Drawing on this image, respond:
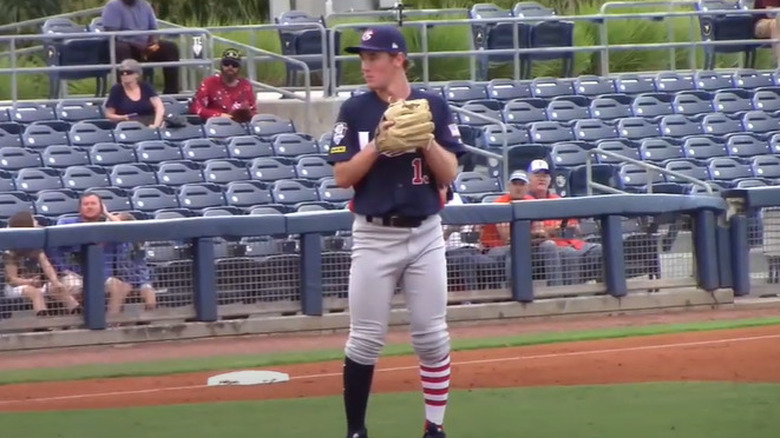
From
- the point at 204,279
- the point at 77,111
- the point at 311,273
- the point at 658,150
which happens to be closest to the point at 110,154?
the point at 77,111

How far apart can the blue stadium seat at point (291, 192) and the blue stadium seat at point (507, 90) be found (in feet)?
13.1

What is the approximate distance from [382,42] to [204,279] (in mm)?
5419

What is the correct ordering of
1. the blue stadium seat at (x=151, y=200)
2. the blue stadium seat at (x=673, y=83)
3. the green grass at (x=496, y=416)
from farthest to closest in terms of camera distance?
the blue stadium seat at (x=673, y=83)
the blue stadium seat at (x=151, y=200)
the green grass at (x=496, y=416)

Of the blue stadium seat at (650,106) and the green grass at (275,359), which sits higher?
the blue stadium seat at (650,106)

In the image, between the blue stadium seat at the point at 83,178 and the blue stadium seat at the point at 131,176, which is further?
the blue stadium seat at the point at 131,176

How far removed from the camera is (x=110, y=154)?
581 inches

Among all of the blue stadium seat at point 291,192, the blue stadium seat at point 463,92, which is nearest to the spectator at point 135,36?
the blue stadium seat at point 463,92

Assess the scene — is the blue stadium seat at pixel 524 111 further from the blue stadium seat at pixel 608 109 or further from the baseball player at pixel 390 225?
the baseball player at pixel 390 225

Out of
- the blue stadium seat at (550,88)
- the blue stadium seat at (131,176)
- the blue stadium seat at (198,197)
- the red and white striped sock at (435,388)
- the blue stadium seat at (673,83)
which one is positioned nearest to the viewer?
the red and white striped sock at (435,388)

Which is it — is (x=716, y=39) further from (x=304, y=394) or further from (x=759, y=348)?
(x=304, y=394)

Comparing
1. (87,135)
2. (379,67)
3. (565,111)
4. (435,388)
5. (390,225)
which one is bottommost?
(435,388)

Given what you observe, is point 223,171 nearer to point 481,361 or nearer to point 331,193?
point 331,193

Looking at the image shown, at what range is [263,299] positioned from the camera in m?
11.9

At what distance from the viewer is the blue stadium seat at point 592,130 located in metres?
16.6
